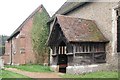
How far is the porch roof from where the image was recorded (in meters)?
19.4

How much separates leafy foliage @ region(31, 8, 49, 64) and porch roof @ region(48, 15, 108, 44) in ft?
A: 42.2

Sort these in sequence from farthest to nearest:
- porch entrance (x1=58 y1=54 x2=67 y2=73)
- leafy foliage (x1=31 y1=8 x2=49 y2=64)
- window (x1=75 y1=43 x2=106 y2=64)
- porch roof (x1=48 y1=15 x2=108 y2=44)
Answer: leafy foliage (x1=31 y1=8 x2=49 y2=64) < porch entrance (x1=58 y1=54 x2=67 y2=73) < window (x1=75 y1=43 x2=106 y2=64) < porch roof (x1=48 y1=15 x2=108 y2=44)

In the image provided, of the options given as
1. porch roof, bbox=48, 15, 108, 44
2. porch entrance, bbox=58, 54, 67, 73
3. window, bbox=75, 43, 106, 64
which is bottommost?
porch entrance, bbox=58, 54, 67, 73

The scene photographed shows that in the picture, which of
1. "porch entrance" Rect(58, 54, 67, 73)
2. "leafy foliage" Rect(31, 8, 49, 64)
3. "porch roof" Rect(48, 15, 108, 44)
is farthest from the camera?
"leafy foliage" Rect(31, 8, 49, 64)

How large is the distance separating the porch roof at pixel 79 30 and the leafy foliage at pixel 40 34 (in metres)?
12.8

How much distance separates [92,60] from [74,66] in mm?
1770

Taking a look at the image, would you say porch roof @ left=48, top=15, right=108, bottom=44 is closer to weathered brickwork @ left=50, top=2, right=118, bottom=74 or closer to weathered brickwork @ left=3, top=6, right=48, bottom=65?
weathered brickwork @ left=50, top=2, right=118, bottom=74

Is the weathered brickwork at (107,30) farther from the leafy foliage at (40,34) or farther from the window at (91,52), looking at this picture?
the leafy foliage at (40,34)

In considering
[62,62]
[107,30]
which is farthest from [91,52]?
[62,62]

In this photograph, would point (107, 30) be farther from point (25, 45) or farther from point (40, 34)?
point (25, 45)

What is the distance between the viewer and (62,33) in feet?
67.5

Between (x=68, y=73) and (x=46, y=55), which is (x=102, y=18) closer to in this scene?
(x=68, y=73)

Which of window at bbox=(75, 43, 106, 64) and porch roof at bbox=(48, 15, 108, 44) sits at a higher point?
porch roof at bbox=(48, 15, 108, 44)

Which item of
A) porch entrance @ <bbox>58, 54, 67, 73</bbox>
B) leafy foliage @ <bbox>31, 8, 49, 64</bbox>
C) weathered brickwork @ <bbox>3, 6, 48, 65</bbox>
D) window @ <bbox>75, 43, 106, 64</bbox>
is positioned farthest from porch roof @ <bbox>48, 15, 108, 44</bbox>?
weathered brickwork @ <bbox>3, 6, 48, 65</bbox>
